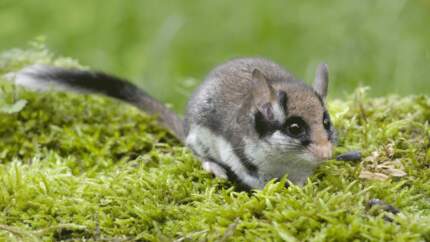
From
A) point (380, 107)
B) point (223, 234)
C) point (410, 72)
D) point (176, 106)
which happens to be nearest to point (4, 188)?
point (223, 234)

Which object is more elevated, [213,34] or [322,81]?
[213,34]

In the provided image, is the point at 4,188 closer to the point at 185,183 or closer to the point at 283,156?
the point at 185,183

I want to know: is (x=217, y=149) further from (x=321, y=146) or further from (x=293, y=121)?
(x=321, y=146)

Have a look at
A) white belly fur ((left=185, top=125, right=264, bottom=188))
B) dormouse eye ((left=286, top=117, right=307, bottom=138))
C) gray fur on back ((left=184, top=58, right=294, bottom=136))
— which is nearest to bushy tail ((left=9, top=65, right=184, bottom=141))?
gray fur on back ((left=184, top=58, right=294, bottom=136))

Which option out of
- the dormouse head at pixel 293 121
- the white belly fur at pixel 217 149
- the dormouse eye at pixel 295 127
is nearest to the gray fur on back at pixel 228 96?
the white belly fur at pixel 217 149

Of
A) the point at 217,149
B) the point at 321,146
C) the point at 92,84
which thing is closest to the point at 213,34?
the point at 92,84

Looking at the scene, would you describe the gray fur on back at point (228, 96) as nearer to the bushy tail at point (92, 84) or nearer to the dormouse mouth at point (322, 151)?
the bushy tail at point (92, 84)
